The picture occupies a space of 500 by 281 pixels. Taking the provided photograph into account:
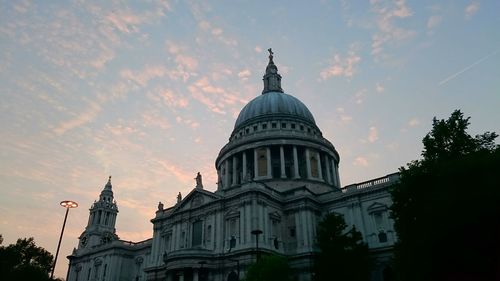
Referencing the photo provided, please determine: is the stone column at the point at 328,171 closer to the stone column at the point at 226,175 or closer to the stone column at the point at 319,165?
the stone column at the point at 319,165

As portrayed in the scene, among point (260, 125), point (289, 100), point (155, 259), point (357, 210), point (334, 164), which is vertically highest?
point (289, 100)

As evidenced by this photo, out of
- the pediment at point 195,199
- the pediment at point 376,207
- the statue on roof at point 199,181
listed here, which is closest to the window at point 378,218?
the pediment at point 376,207

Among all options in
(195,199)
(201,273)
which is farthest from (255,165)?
(201,273)

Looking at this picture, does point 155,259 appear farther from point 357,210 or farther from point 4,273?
point 357,210

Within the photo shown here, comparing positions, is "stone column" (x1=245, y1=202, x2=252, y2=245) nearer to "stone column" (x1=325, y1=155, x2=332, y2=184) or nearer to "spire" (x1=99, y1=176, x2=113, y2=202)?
"stone column" (x1=325, y1=155, x2=332, y2=184)

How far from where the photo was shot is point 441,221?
76.0 feet

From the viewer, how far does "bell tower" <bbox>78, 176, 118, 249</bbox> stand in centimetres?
8181

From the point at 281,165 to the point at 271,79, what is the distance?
2621 cm

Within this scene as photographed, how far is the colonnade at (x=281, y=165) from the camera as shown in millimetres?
62781

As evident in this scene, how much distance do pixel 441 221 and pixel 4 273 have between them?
41.5 meters

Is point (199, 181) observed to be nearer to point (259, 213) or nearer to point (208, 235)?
point (208, 235)

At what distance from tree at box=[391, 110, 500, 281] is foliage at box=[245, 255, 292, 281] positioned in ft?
35.1

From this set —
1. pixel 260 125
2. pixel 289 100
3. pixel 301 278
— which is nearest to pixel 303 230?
pixel 301 278

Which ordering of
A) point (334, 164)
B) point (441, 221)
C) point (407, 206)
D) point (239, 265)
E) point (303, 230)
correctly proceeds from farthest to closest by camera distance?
1. point (334, 164)
2. point (303, 230)
3. point (239, 265)
4. point (407, 206)
5. point (441, 221)
